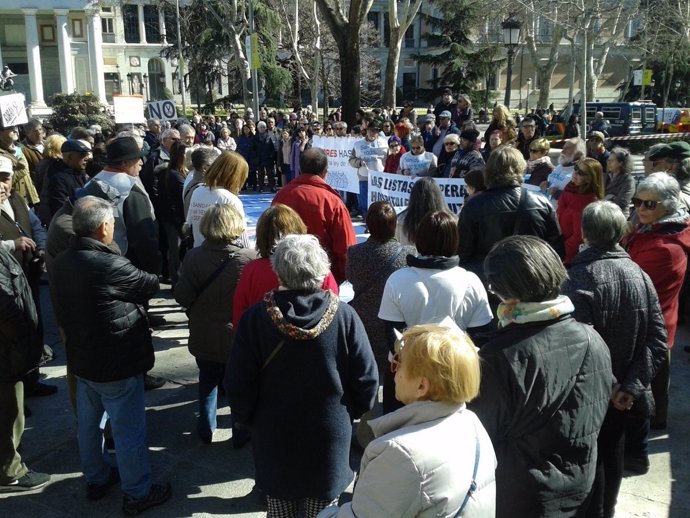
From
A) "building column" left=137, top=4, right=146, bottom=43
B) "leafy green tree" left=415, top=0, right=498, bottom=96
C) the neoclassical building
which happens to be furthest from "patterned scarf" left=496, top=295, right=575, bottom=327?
"building column" left=137, top=4, right=146, bottom=43

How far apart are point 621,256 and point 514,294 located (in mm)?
1192

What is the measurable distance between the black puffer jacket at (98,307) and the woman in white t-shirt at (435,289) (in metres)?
1.40

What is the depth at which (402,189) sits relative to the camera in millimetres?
8789

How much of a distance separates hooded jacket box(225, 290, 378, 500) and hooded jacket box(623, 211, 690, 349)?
7.05 ft

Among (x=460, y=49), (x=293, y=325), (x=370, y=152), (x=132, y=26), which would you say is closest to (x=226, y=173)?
(x=293, y=325)

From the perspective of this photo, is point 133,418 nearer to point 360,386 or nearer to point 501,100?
point 360,386

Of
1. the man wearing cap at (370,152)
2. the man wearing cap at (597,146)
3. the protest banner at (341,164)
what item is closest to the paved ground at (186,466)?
the man wearing cap at (597,146)

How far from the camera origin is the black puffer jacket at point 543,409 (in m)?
2.38

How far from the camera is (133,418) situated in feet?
12.6

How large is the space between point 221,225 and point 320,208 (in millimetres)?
1237

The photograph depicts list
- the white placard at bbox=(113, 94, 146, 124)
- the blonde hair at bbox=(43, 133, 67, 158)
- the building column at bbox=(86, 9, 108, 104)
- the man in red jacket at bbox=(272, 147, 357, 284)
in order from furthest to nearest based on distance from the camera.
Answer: the building column at bbox=(86, 9, 108, 104)
the white placard at bbox=(113, 94, 146, 124)
the blonde hair at bbox=(43, 133, 67, 158)
the man in red jacket at bbox=(272, 147, 357, 284)

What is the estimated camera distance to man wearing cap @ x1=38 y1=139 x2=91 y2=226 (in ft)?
22.0

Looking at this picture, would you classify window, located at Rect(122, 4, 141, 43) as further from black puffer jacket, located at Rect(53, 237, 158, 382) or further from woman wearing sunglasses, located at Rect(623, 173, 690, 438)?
woman wearing sunglasses, located at Rect(623, 173, 690, 438)

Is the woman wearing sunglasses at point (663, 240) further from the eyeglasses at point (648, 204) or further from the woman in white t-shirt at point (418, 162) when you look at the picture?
the woman in white t-shirt at point (418, 162)
